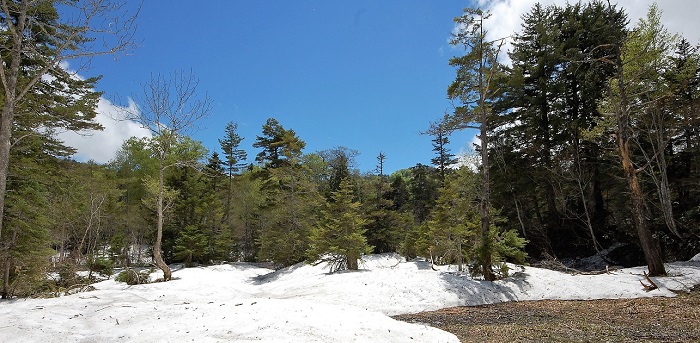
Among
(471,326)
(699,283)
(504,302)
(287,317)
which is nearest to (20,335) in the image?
(287,317)

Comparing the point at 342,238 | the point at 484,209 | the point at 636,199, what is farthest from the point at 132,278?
the point at 636,199

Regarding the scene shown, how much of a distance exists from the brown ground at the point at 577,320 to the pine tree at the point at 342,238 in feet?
23.9

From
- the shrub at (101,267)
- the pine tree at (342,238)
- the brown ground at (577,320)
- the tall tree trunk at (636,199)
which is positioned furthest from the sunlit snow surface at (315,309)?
the shrub at (101,267)

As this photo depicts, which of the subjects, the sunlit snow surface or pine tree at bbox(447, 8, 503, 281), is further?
pine tree at bbox(447, 8, 503, 281)

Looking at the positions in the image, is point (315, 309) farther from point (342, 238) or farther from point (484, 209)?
point (342, 238)

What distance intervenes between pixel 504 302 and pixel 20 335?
1075 centimetres

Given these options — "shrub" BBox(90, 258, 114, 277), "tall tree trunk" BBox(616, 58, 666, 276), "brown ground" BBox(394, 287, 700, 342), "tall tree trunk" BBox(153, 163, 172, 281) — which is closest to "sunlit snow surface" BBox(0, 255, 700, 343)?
"tall tree trunk" BBox(616, 58, 666, 276)

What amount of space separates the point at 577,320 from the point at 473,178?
58.5 feet

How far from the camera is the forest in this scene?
1075 cm

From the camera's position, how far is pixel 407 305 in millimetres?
9812

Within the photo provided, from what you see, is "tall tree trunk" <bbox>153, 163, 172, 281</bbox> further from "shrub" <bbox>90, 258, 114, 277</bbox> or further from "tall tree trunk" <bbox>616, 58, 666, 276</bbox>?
"tall tree trunk" <bbox>616, 58, 666, 276</bbox>

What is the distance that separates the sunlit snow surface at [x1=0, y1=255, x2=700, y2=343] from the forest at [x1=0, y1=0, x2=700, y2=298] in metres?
1.32

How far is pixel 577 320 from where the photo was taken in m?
7.06

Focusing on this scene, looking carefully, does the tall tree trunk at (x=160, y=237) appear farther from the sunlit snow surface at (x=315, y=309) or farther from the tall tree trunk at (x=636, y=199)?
the tall tree trunk at (x=636, y=199)
